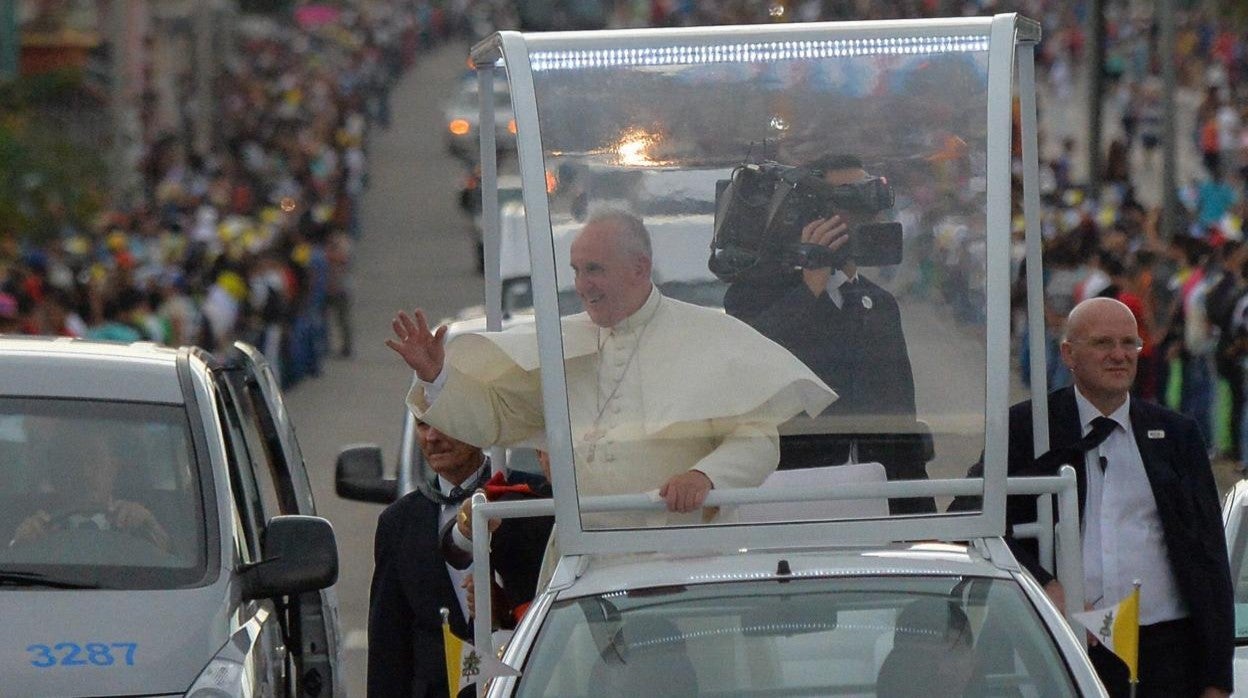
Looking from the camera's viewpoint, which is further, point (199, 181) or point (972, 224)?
point (199, 181)

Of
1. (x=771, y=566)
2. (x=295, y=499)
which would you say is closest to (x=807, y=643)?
(x=771, y=566)

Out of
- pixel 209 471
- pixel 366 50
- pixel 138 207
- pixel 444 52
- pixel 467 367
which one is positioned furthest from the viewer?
pixel 444 52

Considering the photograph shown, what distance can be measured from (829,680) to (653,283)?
1.31m

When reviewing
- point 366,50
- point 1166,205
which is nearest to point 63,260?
point 1166,205

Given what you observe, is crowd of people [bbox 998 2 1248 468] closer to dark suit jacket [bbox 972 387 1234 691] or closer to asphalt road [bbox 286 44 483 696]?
dark suit jacket [bbox 972 387 1234 691]

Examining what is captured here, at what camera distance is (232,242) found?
86.8 feet

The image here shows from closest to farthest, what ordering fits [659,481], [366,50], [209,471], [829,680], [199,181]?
[829,680]
[659,481]
[209,471]
[199,181]
[366,50]

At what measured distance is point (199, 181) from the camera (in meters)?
39.0

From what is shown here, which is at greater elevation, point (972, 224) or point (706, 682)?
point (972, 224)

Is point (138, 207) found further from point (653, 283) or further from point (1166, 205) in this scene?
point (653, 283)

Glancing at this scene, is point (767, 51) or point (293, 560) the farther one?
point (293, 560)

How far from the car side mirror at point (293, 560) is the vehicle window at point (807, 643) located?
1253mm

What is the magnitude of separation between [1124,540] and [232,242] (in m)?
21.0

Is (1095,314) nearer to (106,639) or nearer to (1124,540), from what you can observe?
(1124,540)
